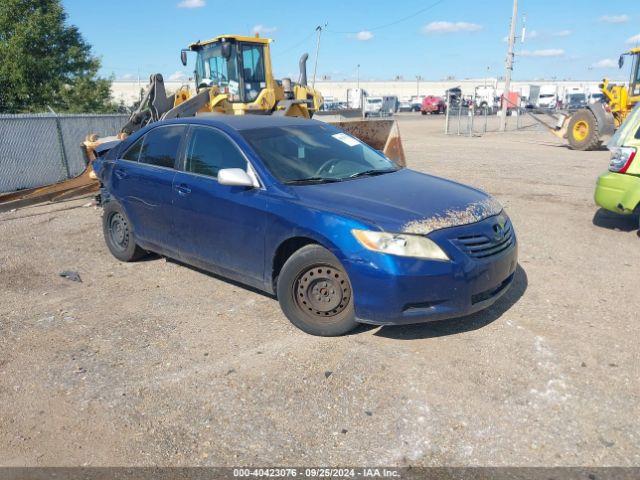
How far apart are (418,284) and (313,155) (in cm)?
171

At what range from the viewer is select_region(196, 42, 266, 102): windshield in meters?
13.3

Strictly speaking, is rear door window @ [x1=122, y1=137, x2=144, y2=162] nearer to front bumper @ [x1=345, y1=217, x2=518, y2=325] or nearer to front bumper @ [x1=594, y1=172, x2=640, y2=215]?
front bumper @ [x1=345, y1=217, x2=518, y2=325]

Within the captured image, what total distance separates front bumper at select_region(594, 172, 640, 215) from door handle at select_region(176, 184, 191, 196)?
5.05 metres

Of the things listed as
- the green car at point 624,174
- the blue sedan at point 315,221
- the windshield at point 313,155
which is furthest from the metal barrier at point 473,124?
the blue sedan at point 315,221

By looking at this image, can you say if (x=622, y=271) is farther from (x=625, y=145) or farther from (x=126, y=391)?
(x=126, y=391)

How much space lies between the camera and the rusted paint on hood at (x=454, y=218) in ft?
11.7

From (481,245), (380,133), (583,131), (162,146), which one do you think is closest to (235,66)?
(380,133)

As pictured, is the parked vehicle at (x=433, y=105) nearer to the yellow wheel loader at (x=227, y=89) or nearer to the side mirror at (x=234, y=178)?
the yellow wheel loader at (x=227, y=89)

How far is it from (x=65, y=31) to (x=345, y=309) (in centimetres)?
2297

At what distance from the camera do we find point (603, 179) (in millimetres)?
6531

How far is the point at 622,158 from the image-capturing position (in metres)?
6.28

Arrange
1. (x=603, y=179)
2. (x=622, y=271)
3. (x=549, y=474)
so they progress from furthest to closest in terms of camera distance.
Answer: (x=603, y=179), (x=622, y=271), (x=549, y=474)

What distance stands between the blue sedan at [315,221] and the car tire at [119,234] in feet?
0.57

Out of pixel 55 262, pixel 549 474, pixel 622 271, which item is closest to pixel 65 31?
pixel 55 262
